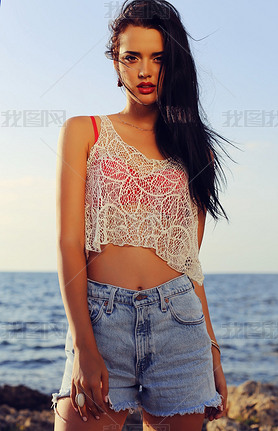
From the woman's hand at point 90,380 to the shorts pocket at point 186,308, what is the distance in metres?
0.32

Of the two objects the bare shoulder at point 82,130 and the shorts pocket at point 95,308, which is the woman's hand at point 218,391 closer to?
the shorts pocket at point 95,308

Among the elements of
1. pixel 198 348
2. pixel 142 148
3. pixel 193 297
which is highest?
pixel 142 148

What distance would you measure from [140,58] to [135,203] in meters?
0.56

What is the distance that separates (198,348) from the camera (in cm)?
181

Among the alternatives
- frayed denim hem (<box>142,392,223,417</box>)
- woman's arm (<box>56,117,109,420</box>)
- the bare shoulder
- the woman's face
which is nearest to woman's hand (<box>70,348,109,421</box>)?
woman's arm (<box>56,117,109,420</box>)

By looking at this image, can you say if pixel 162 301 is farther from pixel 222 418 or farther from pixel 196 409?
pixel 222 418

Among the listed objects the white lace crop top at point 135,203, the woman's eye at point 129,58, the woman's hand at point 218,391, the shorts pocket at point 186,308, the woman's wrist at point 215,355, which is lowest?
the woman's hand at point 218,391

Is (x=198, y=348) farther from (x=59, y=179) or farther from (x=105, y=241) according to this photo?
(x=59, y=179)

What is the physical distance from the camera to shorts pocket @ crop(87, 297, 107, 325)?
1698mm

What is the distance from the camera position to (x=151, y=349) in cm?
171

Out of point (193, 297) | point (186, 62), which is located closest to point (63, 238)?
point (193, 297)

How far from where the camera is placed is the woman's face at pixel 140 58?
196 cm

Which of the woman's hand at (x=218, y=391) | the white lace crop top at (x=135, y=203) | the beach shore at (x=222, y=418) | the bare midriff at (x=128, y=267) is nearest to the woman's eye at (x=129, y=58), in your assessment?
the white lace crop top at (x=135, y=203)

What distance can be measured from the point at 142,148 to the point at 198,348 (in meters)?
0.79
